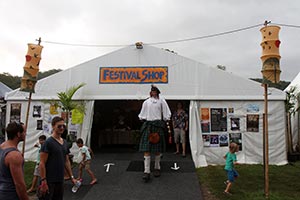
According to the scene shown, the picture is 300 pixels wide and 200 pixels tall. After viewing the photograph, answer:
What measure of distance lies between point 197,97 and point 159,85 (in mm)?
1180

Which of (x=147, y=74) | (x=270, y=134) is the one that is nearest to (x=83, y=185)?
(x=147, y=74)

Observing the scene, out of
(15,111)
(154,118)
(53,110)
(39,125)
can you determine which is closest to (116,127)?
(53,110)

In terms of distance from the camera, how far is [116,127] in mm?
10258

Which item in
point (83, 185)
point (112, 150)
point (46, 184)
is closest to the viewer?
point (46, 184)

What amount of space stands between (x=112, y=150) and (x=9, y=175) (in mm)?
6916

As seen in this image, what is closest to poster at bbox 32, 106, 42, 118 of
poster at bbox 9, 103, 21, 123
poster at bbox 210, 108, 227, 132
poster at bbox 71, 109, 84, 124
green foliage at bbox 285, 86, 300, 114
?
poster at bbox 9, 103, 21, 123

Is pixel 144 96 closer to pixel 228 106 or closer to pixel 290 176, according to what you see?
pixel 228 106

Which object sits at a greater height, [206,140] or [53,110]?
[53,110]

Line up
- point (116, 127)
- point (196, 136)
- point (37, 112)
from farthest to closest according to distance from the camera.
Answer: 1. point (116, 127)
2. point (37, 112)
3. point (196, 136)

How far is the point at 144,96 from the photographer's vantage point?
25.0 feet

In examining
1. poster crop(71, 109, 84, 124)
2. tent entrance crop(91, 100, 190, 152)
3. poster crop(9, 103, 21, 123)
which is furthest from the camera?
tent entrance crop(91, 100, 190, 152)

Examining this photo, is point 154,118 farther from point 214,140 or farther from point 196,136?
point 214,140

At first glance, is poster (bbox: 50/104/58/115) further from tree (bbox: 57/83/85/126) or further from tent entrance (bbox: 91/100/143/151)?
tent entrance (bbox: 91/100/143/151)

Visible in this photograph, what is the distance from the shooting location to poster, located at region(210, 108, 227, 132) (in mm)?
7391
